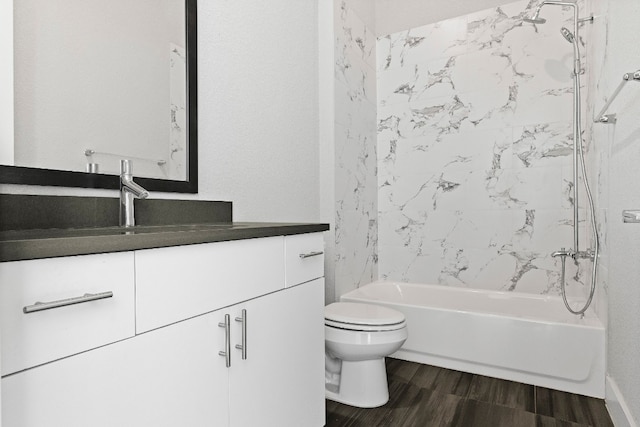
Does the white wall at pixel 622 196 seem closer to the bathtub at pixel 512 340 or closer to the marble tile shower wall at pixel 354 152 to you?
the bathtub at pixel 512 340

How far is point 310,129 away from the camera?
95.4 inches

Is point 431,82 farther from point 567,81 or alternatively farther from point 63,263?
point 63,263

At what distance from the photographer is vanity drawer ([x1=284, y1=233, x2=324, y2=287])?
1317 millimetres

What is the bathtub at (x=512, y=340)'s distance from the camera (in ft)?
6.39

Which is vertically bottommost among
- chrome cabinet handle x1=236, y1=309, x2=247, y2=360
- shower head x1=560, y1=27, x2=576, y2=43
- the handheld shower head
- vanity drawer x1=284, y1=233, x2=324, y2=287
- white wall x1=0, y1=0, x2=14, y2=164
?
chrome cabinet handle x1=236, y1=309, x2=247, y2=360

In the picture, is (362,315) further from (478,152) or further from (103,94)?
(478,152)

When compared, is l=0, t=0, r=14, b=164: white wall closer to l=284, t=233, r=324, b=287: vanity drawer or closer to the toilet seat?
l=284, t=233, r=324, b=287: vanity drawer

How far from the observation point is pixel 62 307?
2.19 ft

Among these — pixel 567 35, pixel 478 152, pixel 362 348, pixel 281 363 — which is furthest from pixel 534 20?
pixel 281 363

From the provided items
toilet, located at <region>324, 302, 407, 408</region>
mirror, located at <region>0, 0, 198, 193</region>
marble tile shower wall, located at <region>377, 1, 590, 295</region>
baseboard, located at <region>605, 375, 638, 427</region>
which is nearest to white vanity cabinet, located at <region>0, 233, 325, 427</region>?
toilet, located at <region>324, 302, 407, 408</region>

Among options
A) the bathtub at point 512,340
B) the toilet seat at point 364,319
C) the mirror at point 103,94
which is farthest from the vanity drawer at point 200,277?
the bathtub at point 512,340

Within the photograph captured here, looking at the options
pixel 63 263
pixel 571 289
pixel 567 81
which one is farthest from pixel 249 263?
pixel 567 81

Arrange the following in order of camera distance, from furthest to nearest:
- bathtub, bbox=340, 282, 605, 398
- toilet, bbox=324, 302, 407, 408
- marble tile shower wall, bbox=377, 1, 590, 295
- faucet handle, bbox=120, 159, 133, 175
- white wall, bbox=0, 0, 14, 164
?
marble tile shower wall, bbox=377, 1, 590, 295 < bathtub, bbox=340, 282, 605, 398 < toilet, bbox=324, 302, 407, 408 < faucet handle, bbox=120, 159, 133, 175 < white wall, bbox=0, 0, 14, 164

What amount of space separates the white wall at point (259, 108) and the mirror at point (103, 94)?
78mm
